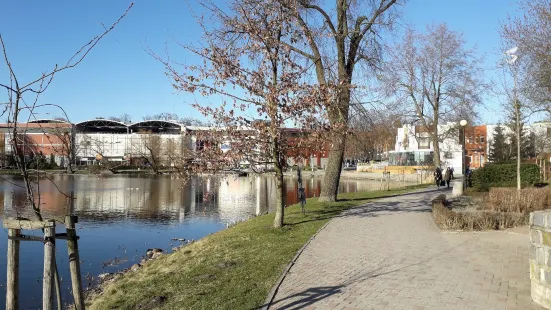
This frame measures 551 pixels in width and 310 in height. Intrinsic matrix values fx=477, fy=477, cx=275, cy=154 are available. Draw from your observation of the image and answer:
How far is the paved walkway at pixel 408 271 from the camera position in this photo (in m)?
6.31

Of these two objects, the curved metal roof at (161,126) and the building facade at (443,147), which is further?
the building facade at (443,147)

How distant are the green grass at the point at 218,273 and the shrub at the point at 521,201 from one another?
552cm

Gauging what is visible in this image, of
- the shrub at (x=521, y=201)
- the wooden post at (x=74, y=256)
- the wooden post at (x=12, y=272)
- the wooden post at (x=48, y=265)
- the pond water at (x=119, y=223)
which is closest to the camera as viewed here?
the wooden post at (x=48, y=265)

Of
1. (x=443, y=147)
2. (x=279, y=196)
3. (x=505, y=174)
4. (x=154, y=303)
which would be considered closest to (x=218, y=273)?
(x=154, y=303)

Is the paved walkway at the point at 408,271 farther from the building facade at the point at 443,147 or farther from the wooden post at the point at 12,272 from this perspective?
the building facade at the point at 443,147

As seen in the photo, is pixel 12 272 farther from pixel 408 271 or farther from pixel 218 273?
pixel 408 271

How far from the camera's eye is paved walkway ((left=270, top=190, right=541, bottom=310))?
6309 millimetres

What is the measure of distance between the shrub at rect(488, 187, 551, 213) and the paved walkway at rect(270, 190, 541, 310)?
3.59 m

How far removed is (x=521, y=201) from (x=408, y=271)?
324 inches

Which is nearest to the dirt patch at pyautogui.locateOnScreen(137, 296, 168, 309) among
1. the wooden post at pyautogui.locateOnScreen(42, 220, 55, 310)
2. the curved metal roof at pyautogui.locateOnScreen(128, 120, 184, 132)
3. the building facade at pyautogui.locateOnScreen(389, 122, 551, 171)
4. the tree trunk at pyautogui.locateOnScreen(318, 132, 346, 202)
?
the wooden post at pyautogui.locateOnScreen(42, 220, 55, 310)

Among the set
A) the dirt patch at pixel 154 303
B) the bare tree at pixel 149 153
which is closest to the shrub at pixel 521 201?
the dirt patch at pixel 154 303

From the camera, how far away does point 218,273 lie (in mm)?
8773

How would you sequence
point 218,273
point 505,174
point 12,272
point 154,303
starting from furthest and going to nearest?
point 505,174 < point 218,273 < point 154,303 < point 12,272

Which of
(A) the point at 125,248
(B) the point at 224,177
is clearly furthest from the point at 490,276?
(A) the point at 125,248
